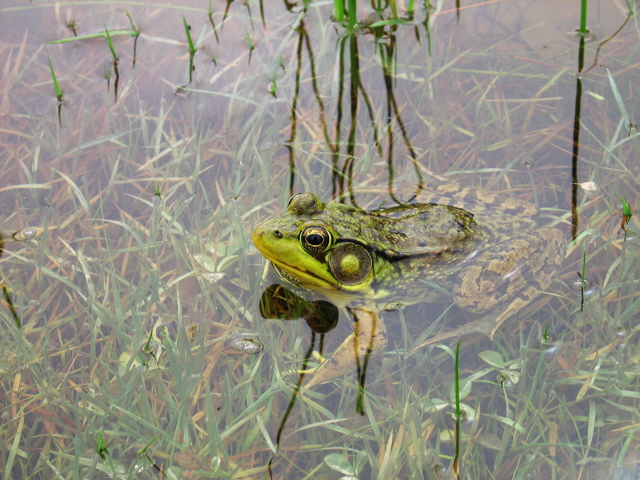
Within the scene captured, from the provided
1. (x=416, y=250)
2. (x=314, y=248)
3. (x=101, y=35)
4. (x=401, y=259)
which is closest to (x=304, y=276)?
(x=314, y=248)

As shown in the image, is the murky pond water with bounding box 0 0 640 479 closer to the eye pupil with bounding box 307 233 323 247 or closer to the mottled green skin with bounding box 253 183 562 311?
the mottled green skin with bounding box 253 183 562 311

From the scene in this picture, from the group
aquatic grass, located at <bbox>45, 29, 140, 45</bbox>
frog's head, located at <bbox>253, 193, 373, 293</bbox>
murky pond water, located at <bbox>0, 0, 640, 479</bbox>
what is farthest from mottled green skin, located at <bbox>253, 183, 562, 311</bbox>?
aquatic grass, located at <bbox>45, 29, 140, 45</bbox>

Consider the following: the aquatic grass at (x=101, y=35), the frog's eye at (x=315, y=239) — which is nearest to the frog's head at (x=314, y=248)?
the frog's eye at (x=315, y=239)

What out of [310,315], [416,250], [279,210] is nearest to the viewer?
[416,250]

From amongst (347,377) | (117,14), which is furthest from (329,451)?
(117,14)

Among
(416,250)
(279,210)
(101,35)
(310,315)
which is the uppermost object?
(101,35)

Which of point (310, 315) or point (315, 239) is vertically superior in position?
point (315, 239)

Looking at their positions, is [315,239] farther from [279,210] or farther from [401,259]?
[279,210]

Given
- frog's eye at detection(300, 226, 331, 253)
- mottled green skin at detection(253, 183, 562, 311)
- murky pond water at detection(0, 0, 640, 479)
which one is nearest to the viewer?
murky pond water at detection(0, 0, 640, 479)
